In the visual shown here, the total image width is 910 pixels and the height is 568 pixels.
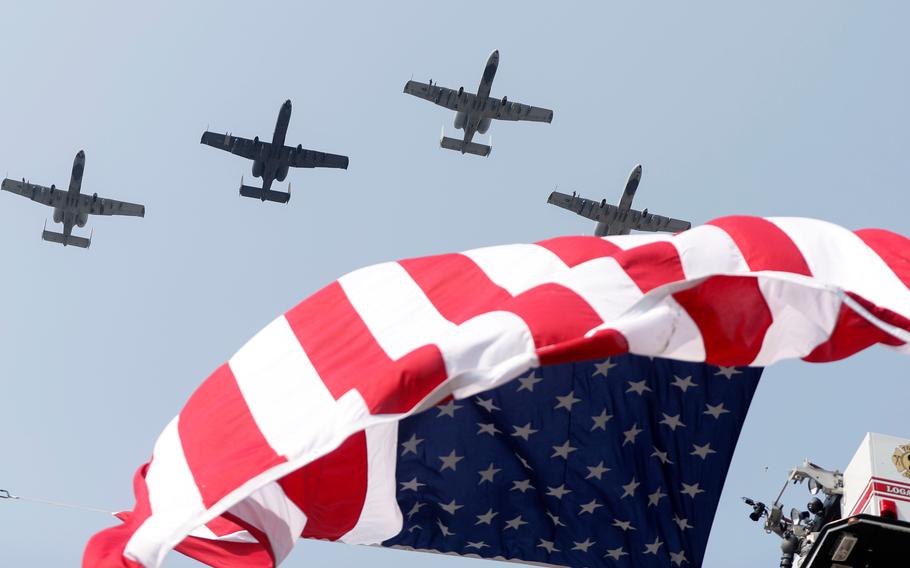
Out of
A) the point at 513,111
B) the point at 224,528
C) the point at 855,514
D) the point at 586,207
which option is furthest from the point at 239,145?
the point at 224,528

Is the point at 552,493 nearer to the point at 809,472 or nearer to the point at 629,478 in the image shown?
the point at 629,478

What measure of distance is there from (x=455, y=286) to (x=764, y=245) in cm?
205

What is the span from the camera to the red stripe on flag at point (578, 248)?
777 cm

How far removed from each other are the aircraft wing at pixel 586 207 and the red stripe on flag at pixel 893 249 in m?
49.7

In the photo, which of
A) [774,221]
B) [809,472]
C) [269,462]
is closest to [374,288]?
[269,462]

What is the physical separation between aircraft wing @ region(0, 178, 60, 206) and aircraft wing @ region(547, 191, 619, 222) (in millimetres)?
24349

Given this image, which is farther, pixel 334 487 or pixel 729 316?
pixel 334 487

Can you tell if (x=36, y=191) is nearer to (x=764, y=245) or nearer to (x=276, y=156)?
(x=276, y=156)

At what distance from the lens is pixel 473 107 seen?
56.9 metres

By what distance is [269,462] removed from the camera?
6941mm

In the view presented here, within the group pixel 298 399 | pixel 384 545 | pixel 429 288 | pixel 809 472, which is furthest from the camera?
pixel 809 472

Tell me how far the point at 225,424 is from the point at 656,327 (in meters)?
2.80

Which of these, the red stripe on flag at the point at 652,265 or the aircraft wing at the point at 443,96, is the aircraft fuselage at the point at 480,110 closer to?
the aircraft wing at the point at 443,96

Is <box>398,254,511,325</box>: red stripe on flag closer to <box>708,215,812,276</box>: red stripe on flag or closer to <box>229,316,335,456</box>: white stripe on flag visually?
<box>229,316,335,456</box>: white stripe on flag
